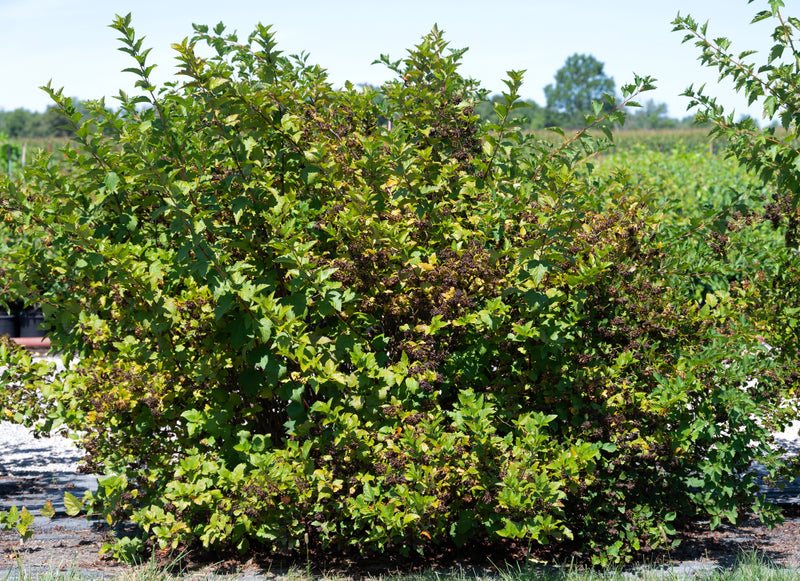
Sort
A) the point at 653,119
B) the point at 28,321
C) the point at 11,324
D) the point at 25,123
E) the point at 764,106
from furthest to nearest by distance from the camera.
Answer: the point at 653,119, the point at 25,123, the point at 28,321, the point at 11,324, the point at 764,106

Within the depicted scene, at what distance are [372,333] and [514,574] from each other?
139cm

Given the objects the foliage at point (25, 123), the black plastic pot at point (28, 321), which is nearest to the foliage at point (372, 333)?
the black plastic pot at point (28, 321)

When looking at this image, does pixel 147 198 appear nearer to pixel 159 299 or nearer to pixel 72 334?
pixel 159 299

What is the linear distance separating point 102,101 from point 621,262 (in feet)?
9.82

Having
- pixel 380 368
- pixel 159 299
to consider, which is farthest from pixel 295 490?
pixel 159 299

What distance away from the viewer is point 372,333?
4039 mm

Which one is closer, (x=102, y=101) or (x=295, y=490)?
(x=295, y=490)

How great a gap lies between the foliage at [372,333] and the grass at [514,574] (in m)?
0.16

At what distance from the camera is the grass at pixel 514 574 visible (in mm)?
3457

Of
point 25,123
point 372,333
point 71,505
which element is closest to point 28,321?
point 71,505

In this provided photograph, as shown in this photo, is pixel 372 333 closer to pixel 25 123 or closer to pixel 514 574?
pixel 514 574

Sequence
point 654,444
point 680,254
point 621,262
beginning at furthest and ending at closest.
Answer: point 680,254 < point 621,262 < point 654,444

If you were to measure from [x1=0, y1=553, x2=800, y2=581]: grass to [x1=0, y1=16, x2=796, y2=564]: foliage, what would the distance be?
156 mm

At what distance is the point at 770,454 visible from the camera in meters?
4.20
